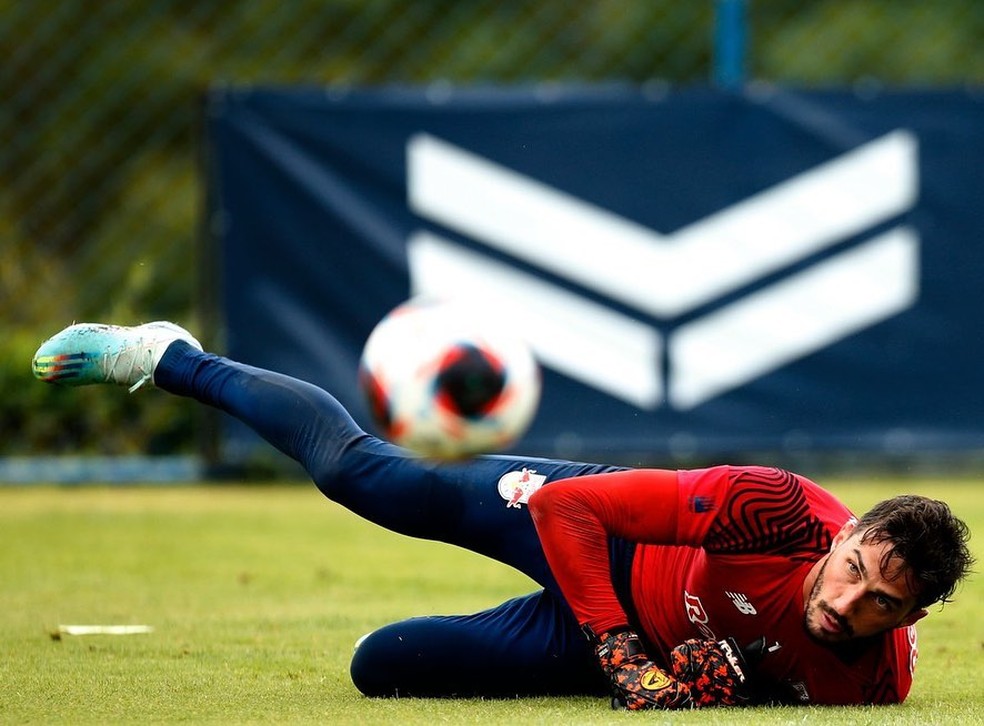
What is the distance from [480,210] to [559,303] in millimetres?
713

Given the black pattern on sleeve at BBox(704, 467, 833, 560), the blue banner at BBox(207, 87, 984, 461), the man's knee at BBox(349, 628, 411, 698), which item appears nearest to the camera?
the black pattern on sleeve at BBox(704, 467, 833, 560)

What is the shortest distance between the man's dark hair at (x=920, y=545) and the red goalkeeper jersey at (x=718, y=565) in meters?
0.23

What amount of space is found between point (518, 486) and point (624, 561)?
35 cm

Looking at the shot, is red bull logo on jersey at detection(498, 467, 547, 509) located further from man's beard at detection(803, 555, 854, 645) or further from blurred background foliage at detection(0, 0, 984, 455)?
blurred background foliage at detection(0, 0, 984, 455)

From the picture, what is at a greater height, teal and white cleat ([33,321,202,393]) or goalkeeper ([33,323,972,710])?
teal and white cleat ([33,321,202,393])

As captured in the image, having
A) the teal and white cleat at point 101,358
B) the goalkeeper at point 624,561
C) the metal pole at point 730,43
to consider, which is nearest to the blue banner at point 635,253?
the metal pole at point 730,43

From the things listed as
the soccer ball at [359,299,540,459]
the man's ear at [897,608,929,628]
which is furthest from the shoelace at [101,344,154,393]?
the man's ear at [897,608,929,628]

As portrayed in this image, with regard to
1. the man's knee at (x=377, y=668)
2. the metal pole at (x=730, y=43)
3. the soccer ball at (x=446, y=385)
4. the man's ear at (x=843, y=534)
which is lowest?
the man's knee at (x=377, y=668)

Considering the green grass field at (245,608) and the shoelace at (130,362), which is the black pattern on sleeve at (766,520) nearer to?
the green grass field at (245,608)

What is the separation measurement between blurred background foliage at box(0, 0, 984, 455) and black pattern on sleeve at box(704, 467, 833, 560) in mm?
6444

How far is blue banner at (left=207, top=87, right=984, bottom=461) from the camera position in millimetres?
10055

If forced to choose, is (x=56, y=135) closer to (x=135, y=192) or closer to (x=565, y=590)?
(x=135, y=192)

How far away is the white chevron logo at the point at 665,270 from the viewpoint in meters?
10.1

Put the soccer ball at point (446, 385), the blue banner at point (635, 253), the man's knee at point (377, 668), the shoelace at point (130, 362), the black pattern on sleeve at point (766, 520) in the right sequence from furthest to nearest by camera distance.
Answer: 1. the blue banner at point (635, 253)
2. the shoelace at point (130, 362)
3. the man's knee at point (377, 668)
4. the soccer ball at point (446, 385)
5. the black pattern on sleeve at point (766, 520)
